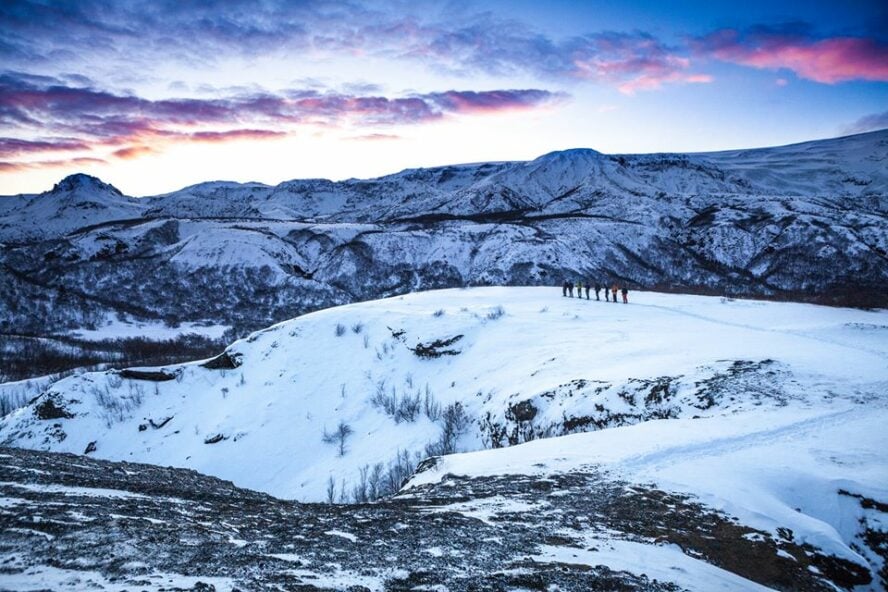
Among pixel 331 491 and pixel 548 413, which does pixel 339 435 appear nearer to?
pixel 331 491

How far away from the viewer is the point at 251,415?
83.4 ft

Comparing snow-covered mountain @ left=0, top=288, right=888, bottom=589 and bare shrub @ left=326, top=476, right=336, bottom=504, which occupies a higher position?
snow-covered mountain @ left=0, top=288, right=888, bottom=589

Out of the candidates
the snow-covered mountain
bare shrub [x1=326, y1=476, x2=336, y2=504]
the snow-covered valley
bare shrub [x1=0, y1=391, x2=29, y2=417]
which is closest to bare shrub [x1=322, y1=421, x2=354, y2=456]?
the snow-covered mountain

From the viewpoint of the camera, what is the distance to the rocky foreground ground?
4.32 meters

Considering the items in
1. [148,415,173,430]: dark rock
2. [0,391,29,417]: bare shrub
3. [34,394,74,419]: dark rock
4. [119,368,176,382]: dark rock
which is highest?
[119,368,176,382]: dark rock

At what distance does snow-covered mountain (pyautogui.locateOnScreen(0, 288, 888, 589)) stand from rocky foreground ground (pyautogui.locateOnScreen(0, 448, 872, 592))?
116mm

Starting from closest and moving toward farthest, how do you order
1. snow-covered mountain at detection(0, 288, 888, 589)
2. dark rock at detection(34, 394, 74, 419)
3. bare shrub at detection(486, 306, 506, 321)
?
1. snow-covered mountain at detection(0, 288, 888, 589)
2. bare shrub at detection(486, 306, 506, 321)
3. dark rock at detection(34, 394, 74, 419)

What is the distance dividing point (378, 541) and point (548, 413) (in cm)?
1093

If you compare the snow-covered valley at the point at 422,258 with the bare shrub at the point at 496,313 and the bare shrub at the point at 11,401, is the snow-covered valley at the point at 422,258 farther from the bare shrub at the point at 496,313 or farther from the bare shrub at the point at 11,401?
the bare shrub at the point at 496,313

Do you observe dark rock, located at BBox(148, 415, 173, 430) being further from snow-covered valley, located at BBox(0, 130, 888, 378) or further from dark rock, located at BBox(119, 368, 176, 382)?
snow-covered valley, located at BBox(0, 130, 888, 378)

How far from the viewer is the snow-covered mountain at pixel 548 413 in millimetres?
7277

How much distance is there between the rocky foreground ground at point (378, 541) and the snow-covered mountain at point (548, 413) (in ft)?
0.38

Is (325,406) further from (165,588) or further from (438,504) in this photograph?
(165,588)

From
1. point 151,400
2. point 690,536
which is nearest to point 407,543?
point 690,536
